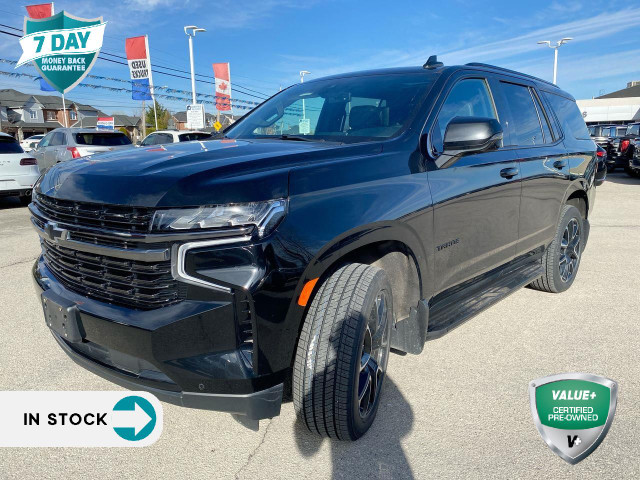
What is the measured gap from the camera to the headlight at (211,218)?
1.85 metres

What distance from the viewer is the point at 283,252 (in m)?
1.90

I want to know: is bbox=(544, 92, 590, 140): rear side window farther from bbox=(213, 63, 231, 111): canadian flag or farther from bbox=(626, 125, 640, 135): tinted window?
bbox=(213, 63, 231, 111): canadian flag

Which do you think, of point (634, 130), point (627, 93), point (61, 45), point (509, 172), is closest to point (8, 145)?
point (509, 172)

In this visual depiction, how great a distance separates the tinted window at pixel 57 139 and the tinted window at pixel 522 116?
1241cm

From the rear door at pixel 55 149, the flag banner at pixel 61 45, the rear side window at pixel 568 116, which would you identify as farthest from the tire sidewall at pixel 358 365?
the flag banner at pixel 61 45

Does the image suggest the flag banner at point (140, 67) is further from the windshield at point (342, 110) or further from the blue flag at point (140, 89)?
the windshield at point (342, 110)

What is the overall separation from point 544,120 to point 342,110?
6.42ft

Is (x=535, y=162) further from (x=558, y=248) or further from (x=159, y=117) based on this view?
(x=159, y=117)

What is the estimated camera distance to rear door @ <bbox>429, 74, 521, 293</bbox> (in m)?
2.83

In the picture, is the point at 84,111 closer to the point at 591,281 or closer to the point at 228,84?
the point at 228,84

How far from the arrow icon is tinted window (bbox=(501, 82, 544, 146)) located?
2.99 m

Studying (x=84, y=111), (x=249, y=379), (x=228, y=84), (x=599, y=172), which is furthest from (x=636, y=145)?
(x=84, y=111)

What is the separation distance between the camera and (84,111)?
267ft

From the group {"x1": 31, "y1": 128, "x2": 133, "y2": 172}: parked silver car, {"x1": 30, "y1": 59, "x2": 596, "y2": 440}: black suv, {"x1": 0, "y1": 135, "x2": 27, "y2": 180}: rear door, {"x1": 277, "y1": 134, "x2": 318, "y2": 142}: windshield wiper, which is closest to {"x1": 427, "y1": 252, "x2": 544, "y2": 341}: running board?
{"x1": 30, "y1": 59, "x2": 596, "y2": 440}: black suv
